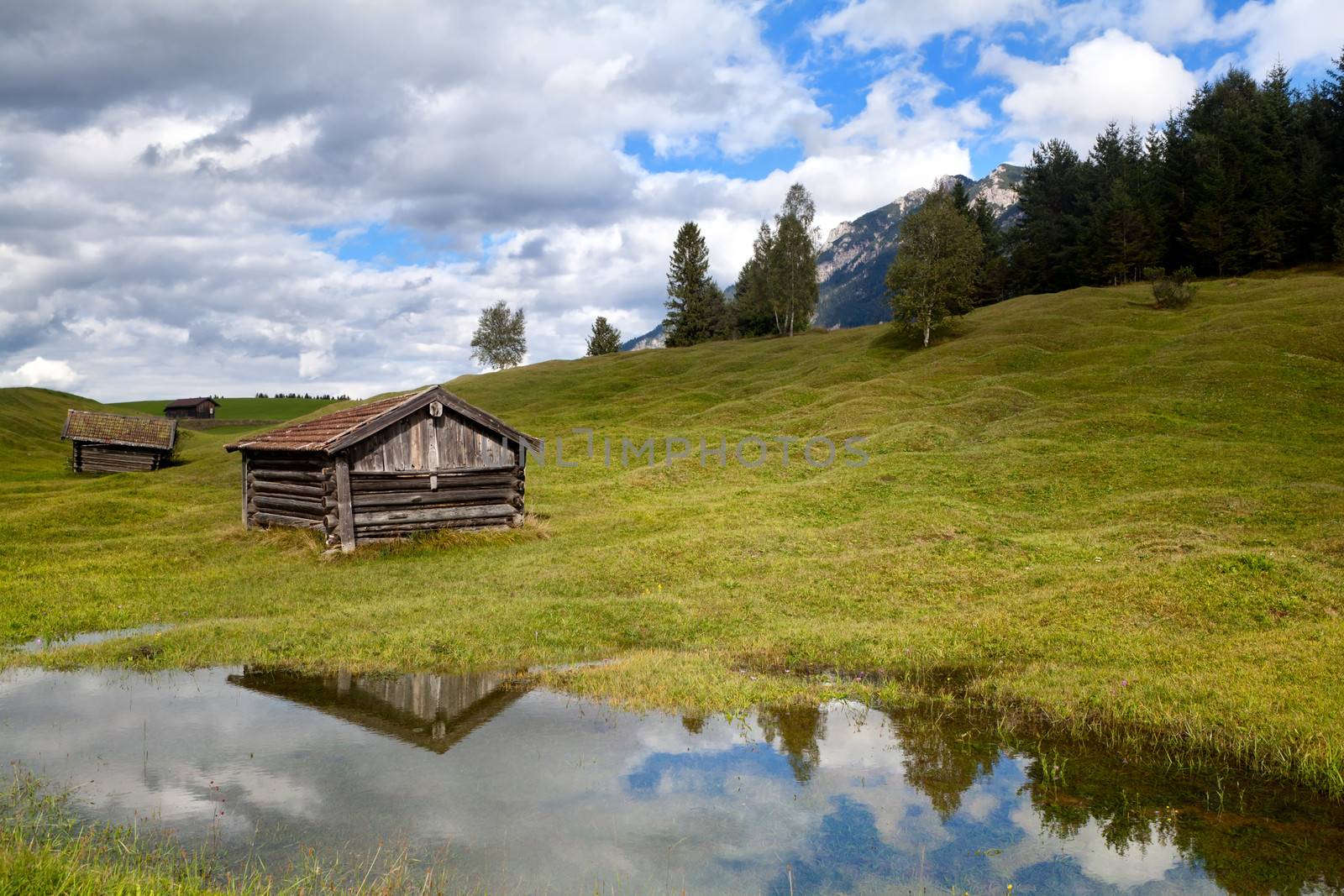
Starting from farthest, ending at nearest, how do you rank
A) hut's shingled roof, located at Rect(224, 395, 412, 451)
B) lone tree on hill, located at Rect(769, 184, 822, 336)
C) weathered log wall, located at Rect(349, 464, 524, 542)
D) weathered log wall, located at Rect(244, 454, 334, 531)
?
lone tree on hill, located at Rect(769, 184, 822, 336)
weathered log wall, located at Rect(244, 454, 334, 531)
weathered log wall, located at Rect(349, 464, 524, 542)
hut's shingled roof, located at Rect(224, 395, 412, 451)

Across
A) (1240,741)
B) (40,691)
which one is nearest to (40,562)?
(40,691)

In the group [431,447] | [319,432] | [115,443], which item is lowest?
[431,447]

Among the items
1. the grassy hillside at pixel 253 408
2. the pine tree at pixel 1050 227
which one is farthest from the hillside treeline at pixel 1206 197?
the grassy hillside at pixel 253 408

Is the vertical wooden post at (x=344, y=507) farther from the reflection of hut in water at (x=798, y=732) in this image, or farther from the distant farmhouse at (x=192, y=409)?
the distant farmhouse at (x=192, y=409)

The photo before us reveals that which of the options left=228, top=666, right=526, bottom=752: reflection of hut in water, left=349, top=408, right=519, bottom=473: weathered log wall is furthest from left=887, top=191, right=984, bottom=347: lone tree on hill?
left=228, top=666, right=526, bottom=752: reflection of hut in water

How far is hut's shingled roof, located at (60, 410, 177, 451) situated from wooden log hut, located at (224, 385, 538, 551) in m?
38.5

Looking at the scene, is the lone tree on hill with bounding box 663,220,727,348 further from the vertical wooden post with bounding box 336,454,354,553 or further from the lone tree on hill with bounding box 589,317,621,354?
the vertical wooden post with bounding box 336,454,354,553

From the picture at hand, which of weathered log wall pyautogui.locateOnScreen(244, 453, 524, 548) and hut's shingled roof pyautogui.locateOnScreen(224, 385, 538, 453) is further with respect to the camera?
weathered log wall pyautogui.locateOnScreen(244, 453, 524, 548)

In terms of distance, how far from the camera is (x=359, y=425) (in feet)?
79.8

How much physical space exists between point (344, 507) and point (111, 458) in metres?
47.2

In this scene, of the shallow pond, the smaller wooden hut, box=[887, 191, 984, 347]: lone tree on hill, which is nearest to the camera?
the shallow pond

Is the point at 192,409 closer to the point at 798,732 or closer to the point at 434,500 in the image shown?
the point at 434,500

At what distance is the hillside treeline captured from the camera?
252 ft

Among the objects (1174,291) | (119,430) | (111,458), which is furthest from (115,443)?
(1174,291)
